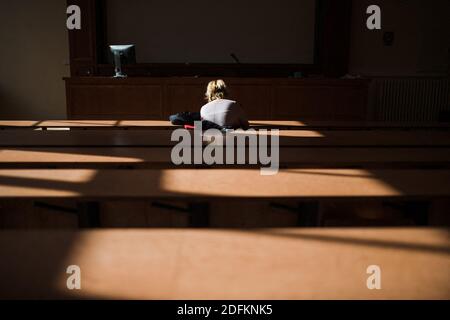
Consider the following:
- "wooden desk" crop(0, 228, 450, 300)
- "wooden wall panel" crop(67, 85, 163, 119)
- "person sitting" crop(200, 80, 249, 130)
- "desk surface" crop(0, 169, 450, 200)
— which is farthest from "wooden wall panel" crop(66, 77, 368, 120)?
"wooden desk" crop(0, 228, 450, 300)

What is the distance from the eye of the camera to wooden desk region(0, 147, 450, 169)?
2.13 m

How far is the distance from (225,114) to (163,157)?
132 cm

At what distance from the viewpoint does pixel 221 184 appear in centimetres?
172

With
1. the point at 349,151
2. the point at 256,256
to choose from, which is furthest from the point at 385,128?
the point at 256,256

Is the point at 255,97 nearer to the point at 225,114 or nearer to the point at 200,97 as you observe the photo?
the point at 200,97

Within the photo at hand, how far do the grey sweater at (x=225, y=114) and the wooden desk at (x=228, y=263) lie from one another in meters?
2.32

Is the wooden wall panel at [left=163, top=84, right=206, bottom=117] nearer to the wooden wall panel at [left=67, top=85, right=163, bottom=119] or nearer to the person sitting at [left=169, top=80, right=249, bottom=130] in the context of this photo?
the wooden wall panel at [left=67, top=85, right=163, bottom=119]

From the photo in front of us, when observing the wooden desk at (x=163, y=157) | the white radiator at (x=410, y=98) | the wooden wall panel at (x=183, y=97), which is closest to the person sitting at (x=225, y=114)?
the wooden desk at (x=163, y=157)

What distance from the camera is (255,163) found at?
2172 mm

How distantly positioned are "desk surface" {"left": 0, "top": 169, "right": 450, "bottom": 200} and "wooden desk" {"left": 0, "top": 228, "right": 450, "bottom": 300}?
0.36 m

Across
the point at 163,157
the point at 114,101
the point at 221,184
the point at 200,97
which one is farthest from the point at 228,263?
the point at 114,101

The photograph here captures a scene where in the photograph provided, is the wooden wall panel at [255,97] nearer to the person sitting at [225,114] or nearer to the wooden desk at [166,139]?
the person sitting at [225,114]

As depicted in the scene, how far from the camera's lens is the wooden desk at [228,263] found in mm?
909
